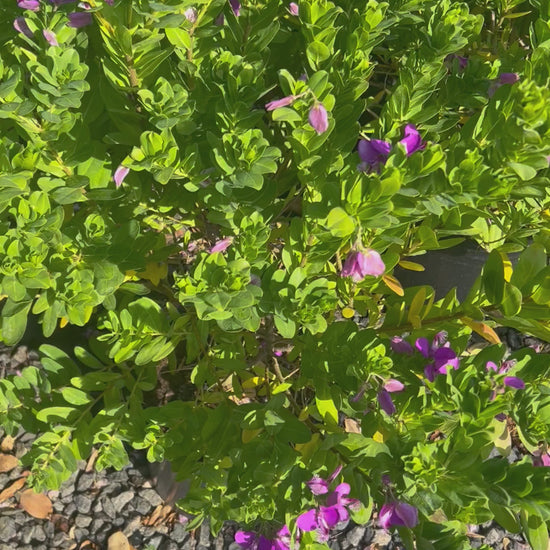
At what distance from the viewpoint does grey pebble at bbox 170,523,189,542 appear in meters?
1.89

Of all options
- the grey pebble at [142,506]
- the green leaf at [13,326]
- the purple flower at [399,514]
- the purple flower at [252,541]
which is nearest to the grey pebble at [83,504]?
the grey pebble at [142,506]

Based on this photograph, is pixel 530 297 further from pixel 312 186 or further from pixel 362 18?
pixel 362 18

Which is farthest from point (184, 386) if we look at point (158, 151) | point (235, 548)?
point (158, 151)

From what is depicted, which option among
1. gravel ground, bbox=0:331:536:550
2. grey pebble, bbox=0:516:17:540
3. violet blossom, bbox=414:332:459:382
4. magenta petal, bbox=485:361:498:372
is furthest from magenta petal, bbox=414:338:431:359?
grey pebble, bbox=0:516:17:540

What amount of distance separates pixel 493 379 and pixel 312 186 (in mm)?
426

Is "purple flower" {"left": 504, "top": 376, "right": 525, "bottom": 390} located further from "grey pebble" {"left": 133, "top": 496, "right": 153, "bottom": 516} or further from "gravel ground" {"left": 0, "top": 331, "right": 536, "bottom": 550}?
"grey pebble" {"left": 133, "top": 496, "right": 153, "bottom": 516}

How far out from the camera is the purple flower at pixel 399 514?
1.09 metres

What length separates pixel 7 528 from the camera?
184 cm

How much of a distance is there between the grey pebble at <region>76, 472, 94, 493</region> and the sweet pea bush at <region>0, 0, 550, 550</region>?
58 cm

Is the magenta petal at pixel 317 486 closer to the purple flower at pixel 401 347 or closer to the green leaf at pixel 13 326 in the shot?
the purple flower at pixel 401 347

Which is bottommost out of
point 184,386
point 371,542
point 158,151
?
point 371,542

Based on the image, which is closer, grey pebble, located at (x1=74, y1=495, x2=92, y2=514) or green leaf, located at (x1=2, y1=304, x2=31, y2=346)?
green leaf, located at (x1=2, y1=304, x2=31, y2=346)

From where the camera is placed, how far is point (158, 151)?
109 centimetres

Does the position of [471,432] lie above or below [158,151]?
below
